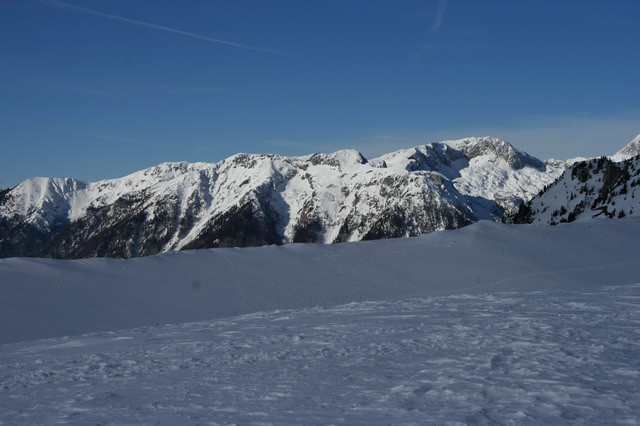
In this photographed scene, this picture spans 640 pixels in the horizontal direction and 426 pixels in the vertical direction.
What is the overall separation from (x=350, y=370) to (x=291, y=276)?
34.5ft

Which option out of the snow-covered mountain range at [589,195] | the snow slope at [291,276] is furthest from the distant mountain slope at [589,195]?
the snow slope at [291,276]

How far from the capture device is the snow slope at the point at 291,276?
14984mm

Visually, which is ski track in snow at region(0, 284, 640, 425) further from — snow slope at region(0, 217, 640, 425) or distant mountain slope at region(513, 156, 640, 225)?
distant mountain slope at region(513, 156, 640, 225)

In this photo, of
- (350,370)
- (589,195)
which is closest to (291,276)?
(350,370)

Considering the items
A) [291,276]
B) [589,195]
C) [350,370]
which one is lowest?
[350,370]

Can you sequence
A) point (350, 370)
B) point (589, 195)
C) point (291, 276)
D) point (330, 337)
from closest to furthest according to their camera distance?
point (350, 370) < point (330, 337) < point (291, 276) < point (589, 195)

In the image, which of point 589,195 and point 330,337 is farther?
point 589,195

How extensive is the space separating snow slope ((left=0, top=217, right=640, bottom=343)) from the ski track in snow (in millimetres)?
3004

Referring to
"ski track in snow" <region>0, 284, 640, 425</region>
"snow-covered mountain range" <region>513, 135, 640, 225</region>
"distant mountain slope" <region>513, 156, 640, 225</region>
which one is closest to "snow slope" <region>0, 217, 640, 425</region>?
"ski track in snow" <region>0, 284, 640, 425</region>

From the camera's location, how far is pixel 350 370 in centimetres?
789

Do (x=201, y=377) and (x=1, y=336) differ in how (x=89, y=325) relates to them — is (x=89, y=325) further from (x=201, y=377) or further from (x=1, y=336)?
(x=201, y=377)

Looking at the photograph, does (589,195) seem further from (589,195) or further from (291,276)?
(291,276)

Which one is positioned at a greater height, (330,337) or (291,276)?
(291,276)

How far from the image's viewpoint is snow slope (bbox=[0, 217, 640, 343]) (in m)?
15.0
